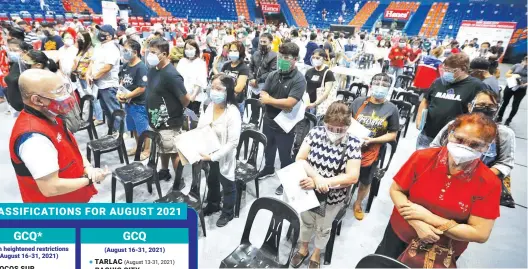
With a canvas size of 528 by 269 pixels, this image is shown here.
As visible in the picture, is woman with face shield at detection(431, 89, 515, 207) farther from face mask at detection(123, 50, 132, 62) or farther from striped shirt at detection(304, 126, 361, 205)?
face mask at detection(123, 50, 132, 62)

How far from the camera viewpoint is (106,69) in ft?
12.4

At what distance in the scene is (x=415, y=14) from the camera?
2334cm

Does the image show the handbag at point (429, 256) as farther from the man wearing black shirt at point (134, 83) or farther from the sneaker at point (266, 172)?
the man wearing black shirt at point (134, 83)

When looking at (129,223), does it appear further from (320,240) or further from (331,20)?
(331,20)

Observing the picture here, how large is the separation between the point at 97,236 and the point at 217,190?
1427 mm

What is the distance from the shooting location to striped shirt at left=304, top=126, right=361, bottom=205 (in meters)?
1.95

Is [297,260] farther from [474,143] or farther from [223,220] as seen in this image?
[474,143]

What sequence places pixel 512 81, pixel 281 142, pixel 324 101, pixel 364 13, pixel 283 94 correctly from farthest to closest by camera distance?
pixel 364 13, pixel 512 81, pixel 324 101, pixel 281 142, pixel 283 94

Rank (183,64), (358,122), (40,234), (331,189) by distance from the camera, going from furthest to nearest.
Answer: (183,64) < (358,122) < (331,189) < (40,234)

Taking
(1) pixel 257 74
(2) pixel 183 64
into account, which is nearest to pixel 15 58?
(2) pixel 183 64

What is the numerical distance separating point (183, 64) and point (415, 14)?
2516 cm

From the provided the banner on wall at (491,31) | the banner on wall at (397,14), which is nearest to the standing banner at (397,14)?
the banner on wall at (397,14)

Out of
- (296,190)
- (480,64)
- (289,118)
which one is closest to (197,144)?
(296,190)

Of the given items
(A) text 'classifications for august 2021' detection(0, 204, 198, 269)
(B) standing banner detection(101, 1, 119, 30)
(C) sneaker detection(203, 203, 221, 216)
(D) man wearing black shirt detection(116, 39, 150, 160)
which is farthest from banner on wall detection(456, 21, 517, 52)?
(A) text 'classifications for august 2021' detection(0, 204, 198, 269)
